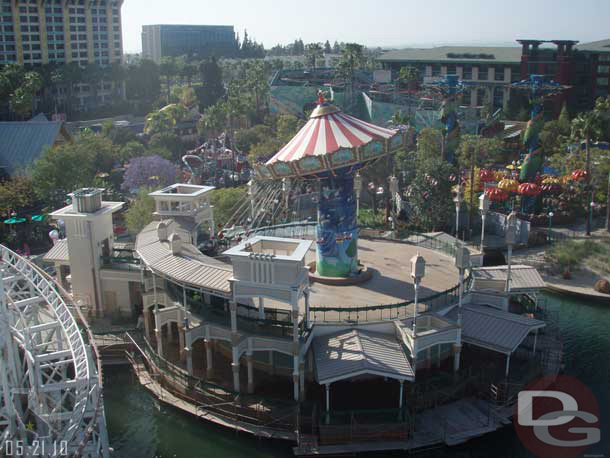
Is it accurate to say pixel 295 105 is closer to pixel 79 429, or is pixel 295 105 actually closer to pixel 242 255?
pixel 242 255

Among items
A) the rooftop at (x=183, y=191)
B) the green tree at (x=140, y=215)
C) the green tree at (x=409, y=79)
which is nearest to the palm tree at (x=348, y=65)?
the green tree at (x=409, y=79)

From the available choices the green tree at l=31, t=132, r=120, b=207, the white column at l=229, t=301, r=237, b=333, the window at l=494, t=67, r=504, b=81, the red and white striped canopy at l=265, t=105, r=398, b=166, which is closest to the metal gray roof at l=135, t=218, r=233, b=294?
the white column at l=229, t=301, r=237, b=333

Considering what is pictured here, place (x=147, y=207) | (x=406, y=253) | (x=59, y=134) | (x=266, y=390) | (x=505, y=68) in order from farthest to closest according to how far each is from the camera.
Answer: (x=505, y=68), (x=59, y=134), (x=147, y=207), (x=406, y=253), (x=266, y=390)

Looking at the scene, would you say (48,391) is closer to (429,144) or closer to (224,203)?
(224,203)

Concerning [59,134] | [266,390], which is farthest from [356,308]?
[59,134]

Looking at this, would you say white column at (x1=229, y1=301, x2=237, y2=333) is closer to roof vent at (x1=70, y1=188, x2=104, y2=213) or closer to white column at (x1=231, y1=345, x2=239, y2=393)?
white column at (x1=231, y1=345, x2=239, y2=393)

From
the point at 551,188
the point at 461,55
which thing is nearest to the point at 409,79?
the point at 461,55
